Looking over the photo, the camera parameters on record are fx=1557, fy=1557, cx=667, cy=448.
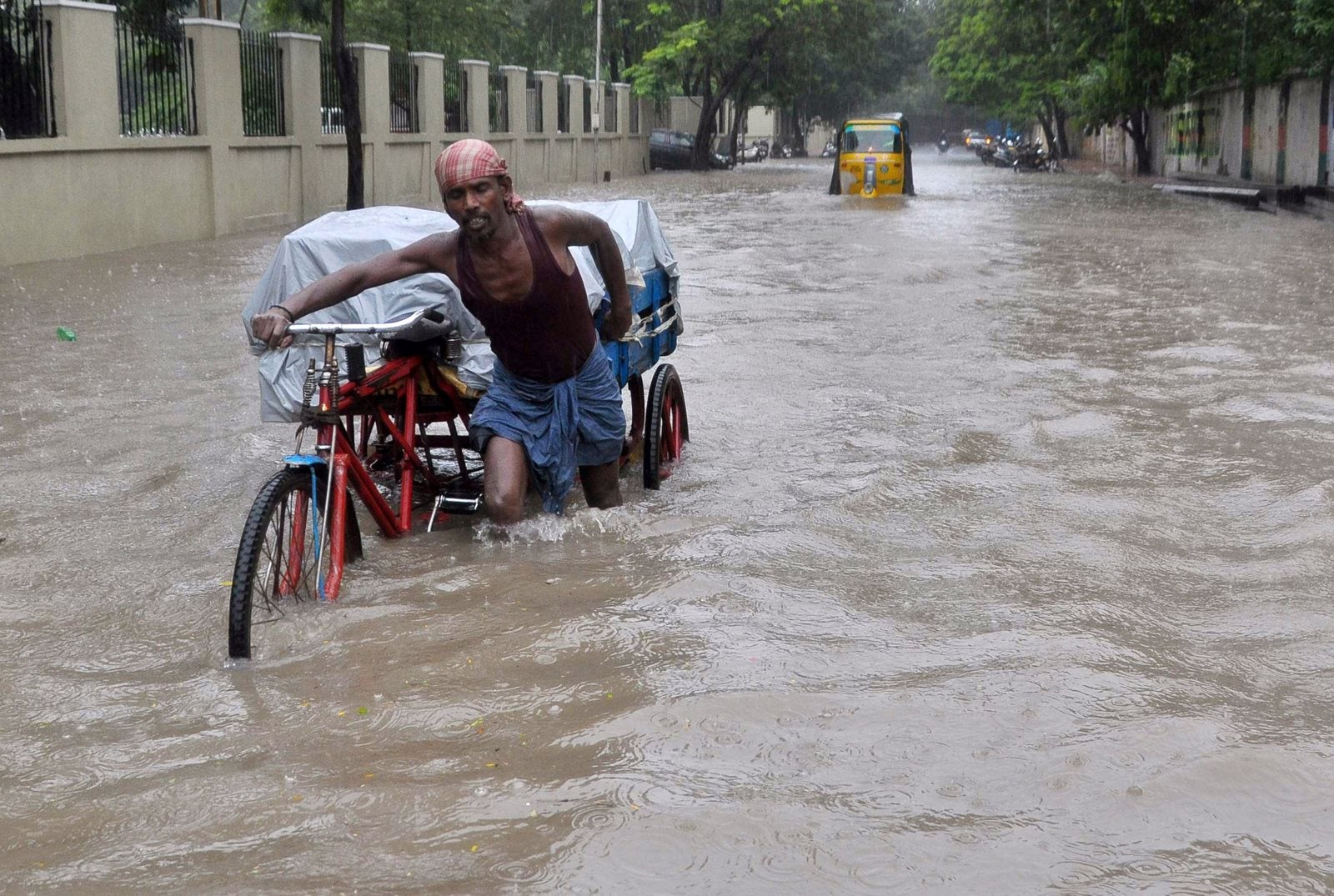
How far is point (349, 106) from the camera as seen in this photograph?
22.7m

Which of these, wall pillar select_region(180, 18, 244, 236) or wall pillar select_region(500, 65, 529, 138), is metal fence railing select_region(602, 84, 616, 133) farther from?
wall pillar select_region(180, 18, 244, 236)

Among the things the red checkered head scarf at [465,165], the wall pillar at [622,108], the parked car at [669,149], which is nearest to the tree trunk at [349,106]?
the red checkered head scarf at [465,165]

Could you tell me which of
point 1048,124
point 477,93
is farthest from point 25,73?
point 1048,124

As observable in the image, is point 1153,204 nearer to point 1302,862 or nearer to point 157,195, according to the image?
point 157,195

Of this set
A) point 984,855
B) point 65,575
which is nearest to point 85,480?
point 65,575

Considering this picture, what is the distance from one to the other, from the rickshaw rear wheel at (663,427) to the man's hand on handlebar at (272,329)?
2.03 m

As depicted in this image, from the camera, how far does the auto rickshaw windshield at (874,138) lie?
32906 millimetres

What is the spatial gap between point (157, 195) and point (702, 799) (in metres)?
A: 16.6

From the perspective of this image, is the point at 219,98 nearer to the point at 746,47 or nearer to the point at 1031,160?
the point at 746,47

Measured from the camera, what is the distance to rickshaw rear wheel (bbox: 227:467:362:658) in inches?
165

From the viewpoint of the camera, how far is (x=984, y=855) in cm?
328

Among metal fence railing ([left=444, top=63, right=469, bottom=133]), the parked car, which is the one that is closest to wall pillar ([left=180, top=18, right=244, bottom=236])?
metal fence railing ([left=444, top=63, right=469, bottom=133])

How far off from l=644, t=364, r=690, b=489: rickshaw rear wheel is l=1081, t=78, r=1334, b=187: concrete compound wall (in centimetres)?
2474

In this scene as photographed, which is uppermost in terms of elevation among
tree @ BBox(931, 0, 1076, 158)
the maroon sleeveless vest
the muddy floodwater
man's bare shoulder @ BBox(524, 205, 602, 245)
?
tree @ BBox(931, 0, 1076, 158)
